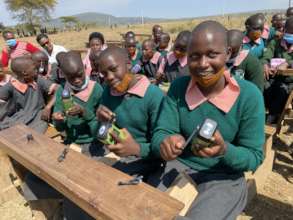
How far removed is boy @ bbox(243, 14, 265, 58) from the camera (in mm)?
4553

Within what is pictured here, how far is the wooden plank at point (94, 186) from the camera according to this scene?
1.63 meters

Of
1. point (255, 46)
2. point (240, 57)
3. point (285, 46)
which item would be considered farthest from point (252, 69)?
point (255, 46)

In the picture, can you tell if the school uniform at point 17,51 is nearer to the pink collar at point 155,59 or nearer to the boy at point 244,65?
the pink collar at point 155,59

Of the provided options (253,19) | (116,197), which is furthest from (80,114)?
(253,19)

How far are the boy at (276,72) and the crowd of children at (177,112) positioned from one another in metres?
0.01

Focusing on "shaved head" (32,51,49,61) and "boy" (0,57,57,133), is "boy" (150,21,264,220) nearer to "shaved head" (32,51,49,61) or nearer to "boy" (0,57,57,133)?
"boy" (0,57,57,133)

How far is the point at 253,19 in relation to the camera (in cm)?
454

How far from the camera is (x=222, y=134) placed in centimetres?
197

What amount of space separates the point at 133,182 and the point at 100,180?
0.76 feet

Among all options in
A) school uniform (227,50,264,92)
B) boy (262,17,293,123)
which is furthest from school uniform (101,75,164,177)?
boy (262,17,293,123)

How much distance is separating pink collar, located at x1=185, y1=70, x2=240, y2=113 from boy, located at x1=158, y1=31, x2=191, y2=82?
2.48 m

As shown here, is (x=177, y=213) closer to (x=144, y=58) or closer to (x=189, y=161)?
(x=189, y=161)

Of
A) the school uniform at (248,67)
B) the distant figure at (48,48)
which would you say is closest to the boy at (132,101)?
the school uniform at (248,67)

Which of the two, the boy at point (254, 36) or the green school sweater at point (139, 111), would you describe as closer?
the green school sweater at point (139, 111)
